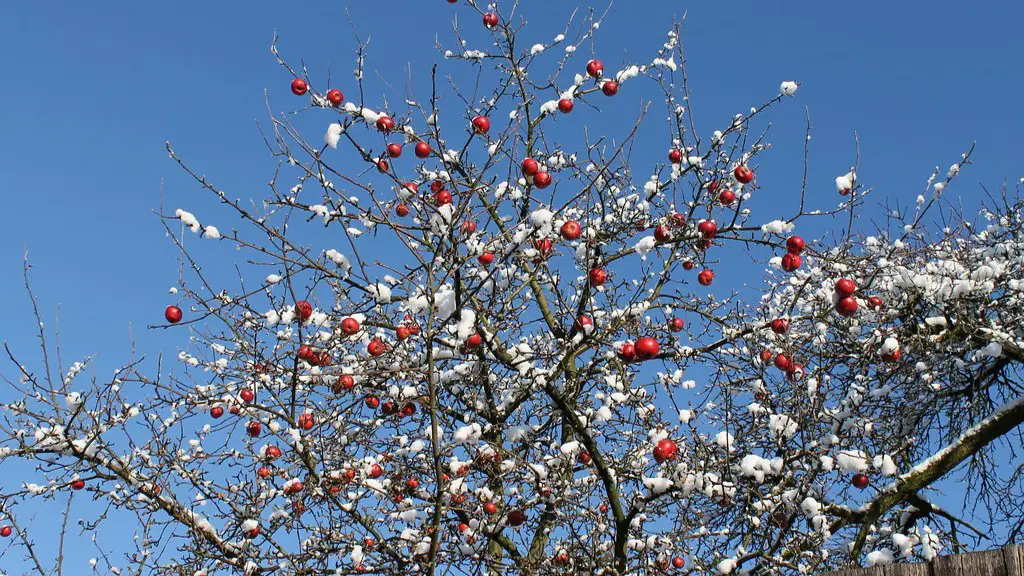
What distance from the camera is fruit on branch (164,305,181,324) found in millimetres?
5492

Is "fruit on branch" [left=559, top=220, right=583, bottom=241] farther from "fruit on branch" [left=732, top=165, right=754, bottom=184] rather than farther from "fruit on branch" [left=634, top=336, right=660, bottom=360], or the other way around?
"fruit on branch" [left=732, top=165, right=754, bottom=184]

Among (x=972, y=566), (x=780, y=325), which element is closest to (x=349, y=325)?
(x=780, y=325)

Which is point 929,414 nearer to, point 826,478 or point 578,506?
point 826,478

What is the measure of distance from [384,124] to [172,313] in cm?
188

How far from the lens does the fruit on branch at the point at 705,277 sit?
6121 millimetres

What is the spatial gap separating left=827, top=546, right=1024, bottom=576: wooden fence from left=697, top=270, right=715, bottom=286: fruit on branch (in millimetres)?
3508

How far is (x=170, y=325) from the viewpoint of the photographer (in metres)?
5.37

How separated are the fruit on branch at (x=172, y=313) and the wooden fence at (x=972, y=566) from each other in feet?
14.6

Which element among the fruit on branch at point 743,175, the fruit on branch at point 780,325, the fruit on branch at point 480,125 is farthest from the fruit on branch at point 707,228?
the fruit on branch at point 480,125

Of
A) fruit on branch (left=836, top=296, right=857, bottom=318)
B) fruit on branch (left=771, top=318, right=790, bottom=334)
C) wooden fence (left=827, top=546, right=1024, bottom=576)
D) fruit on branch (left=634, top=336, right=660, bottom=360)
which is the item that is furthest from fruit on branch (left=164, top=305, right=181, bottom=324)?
wooden fence (left=827, top=546, right=1024, bottom=576)

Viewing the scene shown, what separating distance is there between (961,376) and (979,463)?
2.91 feet

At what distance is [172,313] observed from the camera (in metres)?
5.50

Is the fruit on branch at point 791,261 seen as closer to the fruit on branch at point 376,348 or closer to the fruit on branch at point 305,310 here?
the fruit on branch at point 376,348

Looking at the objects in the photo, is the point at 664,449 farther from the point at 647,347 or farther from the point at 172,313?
the point at 172,313
